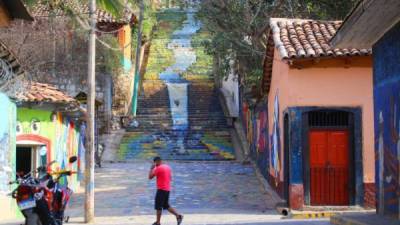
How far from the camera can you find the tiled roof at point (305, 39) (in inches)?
690

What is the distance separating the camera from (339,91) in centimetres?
1794

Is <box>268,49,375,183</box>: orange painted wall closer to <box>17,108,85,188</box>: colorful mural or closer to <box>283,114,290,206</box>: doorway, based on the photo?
<box>283,114,290,206</box>: doorway

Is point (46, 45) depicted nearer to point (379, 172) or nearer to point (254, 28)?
point (254, 28)

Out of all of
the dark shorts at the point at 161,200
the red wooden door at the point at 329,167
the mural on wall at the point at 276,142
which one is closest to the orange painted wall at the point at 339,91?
the red wooden door at the point at 329,167

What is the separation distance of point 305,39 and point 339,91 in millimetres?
1730

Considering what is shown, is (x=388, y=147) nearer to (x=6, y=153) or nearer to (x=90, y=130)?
(x=90, y=130)

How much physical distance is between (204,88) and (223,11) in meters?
16.2

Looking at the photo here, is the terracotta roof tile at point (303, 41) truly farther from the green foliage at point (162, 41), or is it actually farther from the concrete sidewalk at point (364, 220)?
the green foliage at point (162, 41)

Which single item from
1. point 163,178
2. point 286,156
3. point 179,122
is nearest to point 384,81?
point 163,178

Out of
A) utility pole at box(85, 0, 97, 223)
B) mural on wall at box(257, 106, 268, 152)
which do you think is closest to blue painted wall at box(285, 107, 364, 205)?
utility pole at box(85, 0, 97, 223)

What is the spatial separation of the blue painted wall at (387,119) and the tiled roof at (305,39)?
5.13m

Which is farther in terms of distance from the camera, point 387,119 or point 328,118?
point 328,118

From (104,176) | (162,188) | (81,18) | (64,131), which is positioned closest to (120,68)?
(104,176)

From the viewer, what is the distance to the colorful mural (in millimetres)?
18906
